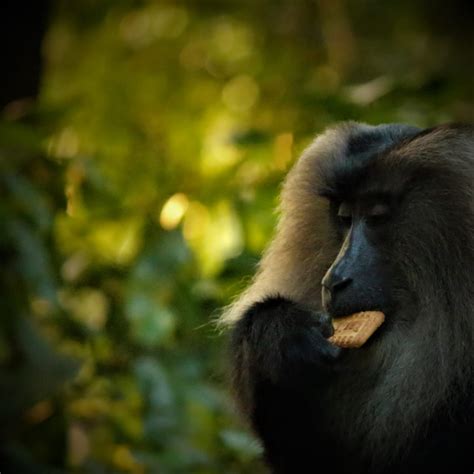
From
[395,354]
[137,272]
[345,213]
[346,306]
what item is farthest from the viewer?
[137,272]

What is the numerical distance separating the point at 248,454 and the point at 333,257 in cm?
142

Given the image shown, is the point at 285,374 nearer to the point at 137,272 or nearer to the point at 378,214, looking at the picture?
the point at 378,214

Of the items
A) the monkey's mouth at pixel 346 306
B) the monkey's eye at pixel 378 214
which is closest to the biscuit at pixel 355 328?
the monkey's mouth at pixel 346 306

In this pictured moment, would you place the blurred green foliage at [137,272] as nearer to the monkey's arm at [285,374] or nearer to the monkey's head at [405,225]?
the monkey's arm at [285,374]

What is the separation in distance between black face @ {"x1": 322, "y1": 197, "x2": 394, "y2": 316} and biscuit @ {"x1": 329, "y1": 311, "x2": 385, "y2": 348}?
2cm

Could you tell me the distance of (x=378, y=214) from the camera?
12.9 feet

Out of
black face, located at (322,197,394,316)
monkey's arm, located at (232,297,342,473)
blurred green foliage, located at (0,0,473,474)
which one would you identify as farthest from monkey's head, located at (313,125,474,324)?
blurred green foliage, located at (0,0,473,474)

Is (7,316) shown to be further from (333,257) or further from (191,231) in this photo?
(333,257)

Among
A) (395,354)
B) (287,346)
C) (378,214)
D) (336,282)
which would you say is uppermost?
(378,214)

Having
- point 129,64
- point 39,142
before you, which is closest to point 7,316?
point 39,142

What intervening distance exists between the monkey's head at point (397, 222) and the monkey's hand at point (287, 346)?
10cm

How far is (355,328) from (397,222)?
405 millimetres

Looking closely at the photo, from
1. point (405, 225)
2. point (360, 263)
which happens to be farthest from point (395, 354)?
point (405, 225)

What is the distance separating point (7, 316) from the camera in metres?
5.16
